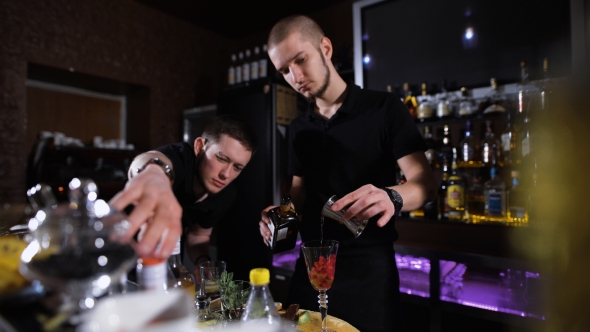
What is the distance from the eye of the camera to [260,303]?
713 millimetres

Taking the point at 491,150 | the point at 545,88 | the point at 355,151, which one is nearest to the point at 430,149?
the point at 491,150

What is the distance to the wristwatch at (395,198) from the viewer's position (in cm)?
124

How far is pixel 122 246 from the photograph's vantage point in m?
0.48


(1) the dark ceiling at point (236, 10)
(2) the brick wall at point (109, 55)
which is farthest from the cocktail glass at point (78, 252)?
(1) the dark ceiling at point (236, 10)

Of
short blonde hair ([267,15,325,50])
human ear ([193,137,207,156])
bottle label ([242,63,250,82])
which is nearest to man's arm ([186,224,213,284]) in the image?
human ear ([193,137,207,156])

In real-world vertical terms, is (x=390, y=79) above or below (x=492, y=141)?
above

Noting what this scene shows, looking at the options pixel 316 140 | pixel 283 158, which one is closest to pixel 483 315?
pixel 316 140

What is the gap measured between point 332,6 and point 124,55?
7.22 ft

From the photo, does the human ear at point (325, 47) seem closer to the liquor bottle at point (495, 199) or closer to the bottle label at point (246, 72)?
the liquor bottle at point (495, 199)

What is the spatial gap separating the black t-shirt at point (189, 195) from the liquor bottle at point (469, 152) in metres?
1.58

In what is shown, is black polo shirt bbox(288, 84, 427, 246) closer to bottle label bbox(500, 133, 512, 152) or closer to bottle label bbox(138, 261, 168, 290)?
bottle label bbox(138, 261, 168, 290)

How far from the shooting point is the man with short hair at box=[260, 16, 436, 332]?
57.1 inches

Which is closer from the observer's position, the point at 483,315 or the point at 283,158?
the point at 483,315

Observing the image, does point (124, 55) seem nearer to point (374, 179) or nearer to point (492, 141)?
point (374, 179)
